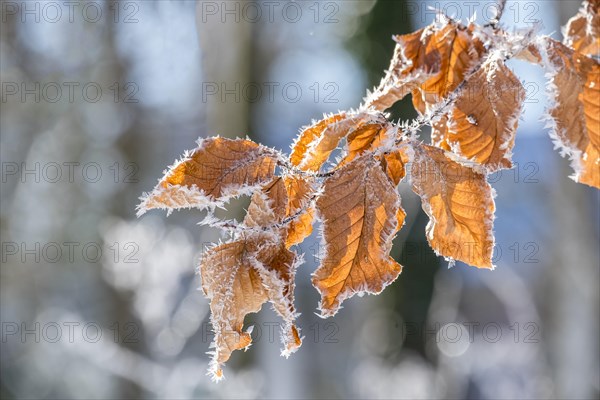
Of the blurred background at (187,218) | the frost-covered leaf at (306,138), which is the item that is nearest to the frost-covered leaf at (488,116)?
the frost-covered leaf at (306,138)

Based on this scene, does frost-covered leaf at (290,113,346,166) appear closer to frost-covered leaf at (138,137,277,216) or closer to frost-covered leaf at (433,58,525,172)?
frost-covered leaf at (138,137,277,216)

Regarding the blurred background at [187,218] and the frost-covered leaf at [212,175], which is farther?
the blurred background at [187,218]

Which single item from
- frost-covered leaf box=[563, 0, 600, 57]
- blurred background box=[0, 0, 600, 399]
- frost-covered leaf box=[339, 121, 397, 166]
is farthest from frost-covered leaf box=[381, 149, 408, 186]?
blurred background box=[0, 0, 600, 399]

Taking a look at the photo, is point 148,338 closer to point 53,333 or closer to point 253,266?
point 53,333

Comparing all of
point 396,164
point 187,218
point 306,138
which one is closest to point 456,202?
point 396,164

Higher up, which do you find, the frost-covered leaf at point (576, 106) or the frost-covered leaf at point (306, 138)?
the frost-covered leaf at point (576, 106)

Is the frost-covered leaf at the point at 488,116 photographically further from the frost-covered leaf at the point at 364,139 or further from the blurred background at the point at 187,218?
the blurred background at the point at 187,218

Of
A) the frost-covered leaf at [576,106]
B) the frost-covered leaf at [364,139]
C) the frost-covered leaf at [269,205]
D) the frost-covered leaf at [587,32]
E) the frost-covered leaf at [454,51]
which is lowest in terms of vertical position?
the frost-covered leaf at [269,205]

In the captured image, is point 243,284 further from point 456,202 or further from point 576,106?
point 576,106
